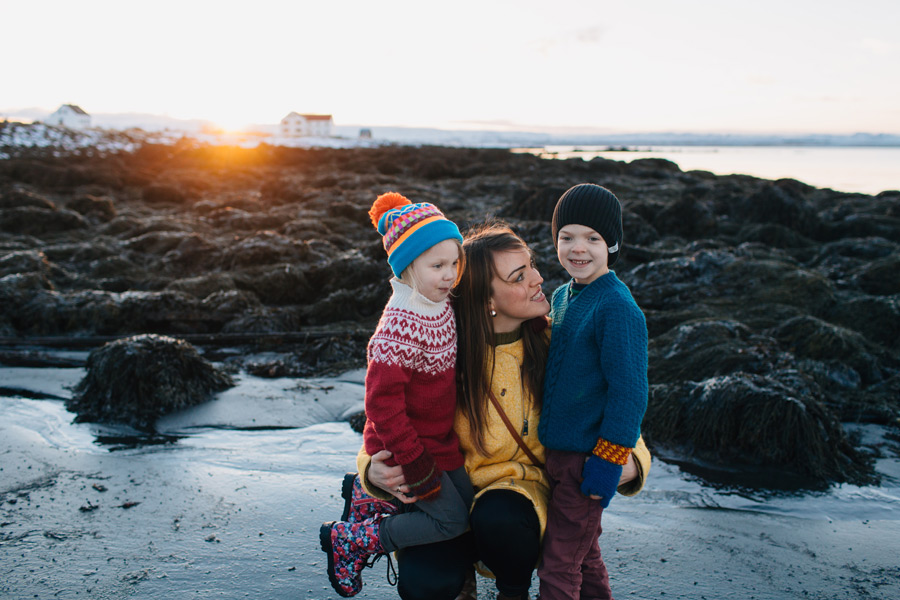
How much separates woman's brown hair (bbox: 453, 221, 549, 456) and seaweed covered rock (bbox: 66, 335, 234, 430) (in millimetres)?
2816

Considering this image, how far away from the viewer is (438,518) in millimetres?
1947

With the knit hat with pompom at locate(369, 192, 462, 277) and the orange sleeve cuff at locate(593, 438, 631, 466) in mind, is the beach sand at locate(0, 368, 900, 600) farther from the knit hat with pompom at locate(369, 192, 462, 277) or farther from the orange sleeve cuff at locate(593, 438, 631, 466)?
the knit hat with pompom at locate(369, 192, 462, 277)

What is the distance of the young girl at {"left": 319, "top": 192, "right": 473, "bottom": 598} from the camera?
185cm

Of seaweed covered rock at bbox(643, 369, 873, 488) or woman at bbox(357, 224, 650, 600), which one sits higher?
woman at bbox(357, 224, 650, 600)

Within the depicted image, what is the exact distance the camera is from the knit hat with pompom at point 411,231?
6.28 feet

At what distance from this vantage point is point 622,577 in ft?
7.86

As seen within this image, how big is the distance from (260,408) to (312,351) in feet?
3.93

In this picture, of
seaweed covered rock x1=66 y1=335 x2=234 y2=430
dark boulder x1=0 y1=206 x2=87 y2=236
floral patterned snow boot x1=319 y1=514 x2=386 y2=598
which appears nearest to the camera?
floral patterned snow boot x1=319 y1=514 x2=386 y2=598

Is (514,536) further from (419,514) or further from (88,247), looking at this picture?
(88,247)

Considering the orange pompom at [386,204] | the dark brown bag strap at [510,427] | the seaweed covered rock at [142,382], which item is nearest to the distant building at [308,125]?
the seaweed covered rock at [142,382]

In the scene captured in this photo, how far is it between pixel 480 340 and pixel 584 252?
18.2 inches

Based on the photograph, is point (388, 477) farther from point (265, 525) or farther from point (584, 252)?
point (265, 525)

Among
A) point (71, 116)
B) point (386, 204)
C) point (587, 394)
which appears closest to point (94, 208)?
point (386, 204)

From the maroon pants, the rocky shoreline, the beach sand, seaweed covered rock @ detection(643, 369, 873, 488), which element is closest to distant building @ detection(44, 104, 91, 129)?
the rocky shoreline
